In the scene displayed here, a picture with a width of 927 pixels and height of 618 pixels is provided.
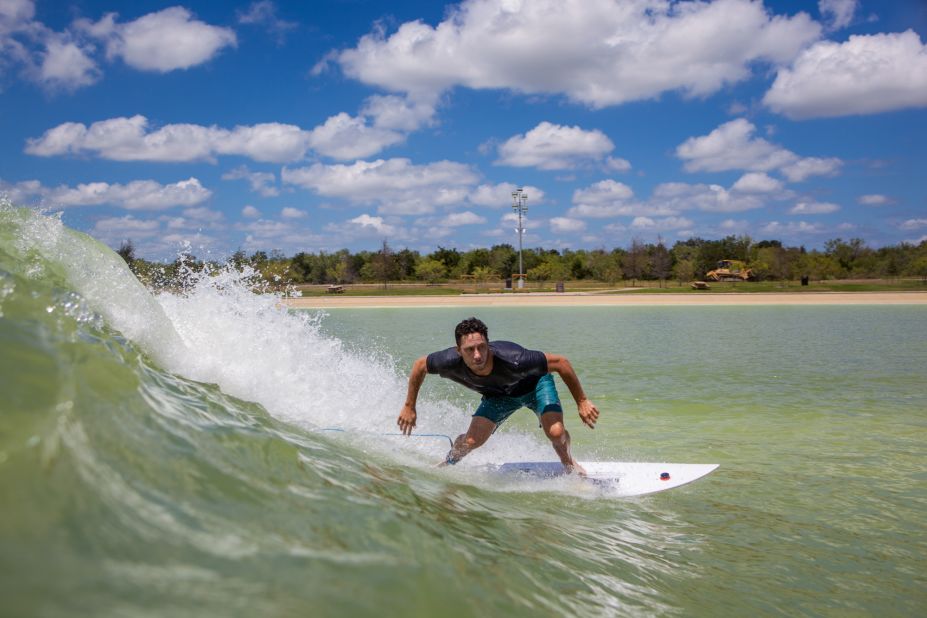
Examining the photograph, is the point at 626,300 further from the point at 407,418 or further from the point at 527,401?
the point at 407,418

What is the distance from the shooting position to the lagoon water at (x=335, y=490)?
2.29 meters

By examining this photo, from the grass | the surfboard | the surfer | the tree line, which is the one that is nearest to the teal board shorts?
the surfer

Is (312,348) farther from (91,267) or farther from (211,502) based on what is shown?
(211,502)

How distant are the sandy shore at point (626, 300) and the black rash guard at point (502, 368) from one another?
43228mm

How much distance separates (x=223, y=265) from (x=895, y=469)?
335 inches

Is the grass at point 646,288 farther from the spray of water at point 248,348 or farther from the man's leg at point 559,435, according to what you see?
the man's leg at point 559,435

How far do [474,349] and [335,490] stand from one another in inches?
88.8

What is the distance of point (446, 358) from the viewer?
616cm

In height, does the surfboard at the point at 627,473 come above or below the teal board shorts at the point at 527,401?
below

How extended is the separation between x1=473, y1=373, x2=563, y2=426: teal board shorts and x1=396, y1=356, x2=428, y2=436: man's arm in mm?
653

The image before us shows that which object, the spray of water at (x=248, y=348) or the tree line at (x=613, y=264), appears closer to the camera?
the spray of water at (x=248, y=348)

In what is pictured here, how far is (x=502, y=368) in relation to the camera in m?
6.18

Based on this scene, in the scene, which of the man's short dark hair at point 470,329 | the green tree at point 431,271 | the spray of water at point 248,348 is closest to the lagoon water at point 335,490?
the spray of water at point 248,348

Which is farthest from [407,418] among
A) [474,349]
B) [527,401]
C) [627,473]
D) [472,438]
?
[627,473]
